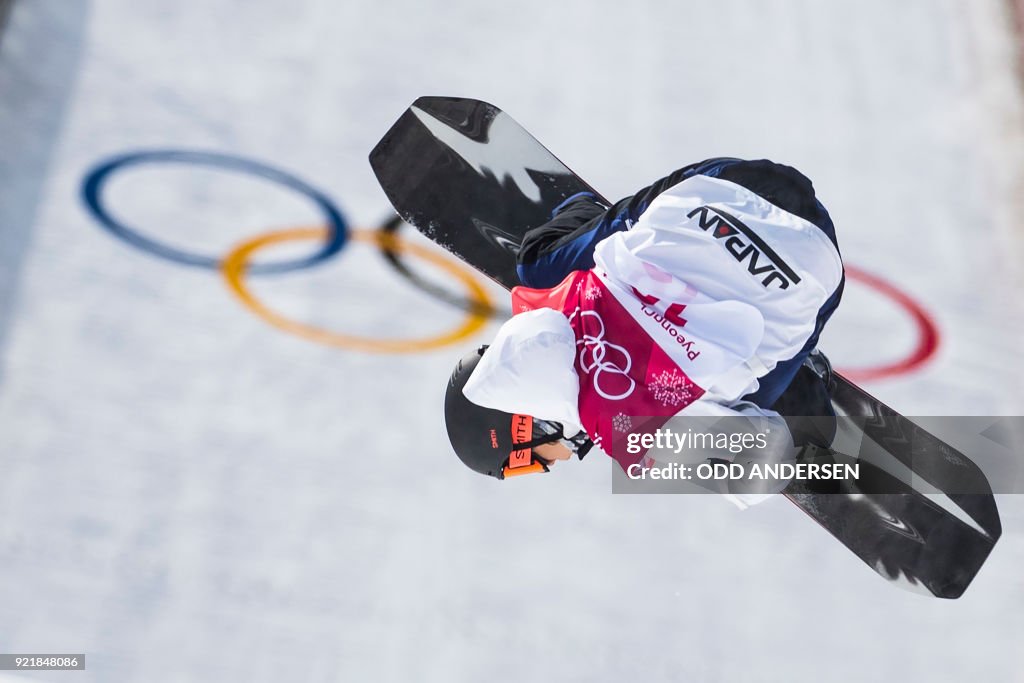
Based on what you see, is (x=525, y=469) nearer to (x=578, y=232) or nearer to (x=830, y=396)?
(x=578, y=232)

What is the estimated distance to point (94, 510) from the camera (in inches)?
170

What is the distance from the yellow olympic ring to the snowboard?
1.34m

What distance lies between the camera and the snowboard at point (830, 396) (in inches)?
125

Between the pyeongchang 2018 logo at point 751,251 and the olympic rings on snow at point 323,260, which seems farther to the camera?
the olympic rings on snow at point 323,260

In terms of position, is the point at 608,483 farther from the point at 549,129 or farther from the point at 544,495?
the point at 549,129

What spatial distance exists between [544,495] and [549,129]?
197 cm

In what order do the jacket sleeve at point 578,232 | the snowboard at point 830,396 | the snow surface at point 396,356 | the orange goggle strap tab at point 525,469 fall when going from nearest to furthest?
1. the jacket sleeve at point 578,232
2. the orange goggle strap tab at point 525,469
3. the snowboard at point 830,396
4. the snow surface at point 396,356

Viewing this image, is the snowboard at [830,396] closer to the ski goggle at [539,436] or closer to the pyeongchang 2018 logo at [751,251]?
the ski goggle at [539,436]

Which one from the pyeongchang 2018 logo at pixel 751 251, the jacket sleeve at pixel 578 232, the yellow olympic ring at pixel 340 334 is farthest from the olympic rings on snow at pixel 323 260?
the pyeongchang 2018 logo at pixel 751 251

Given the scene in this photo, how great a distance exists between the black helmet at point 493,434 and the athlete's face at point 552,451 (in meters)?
0.01

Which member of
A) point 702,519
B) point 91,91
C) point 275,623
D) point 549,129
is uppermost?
point 549,129

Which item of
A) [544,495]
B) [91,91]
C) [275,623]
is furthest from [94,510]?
[91,91]

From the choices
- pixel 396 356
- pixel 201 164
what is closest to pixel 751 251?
pixel 396 356

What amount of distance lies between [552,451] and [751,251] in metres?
0.66
